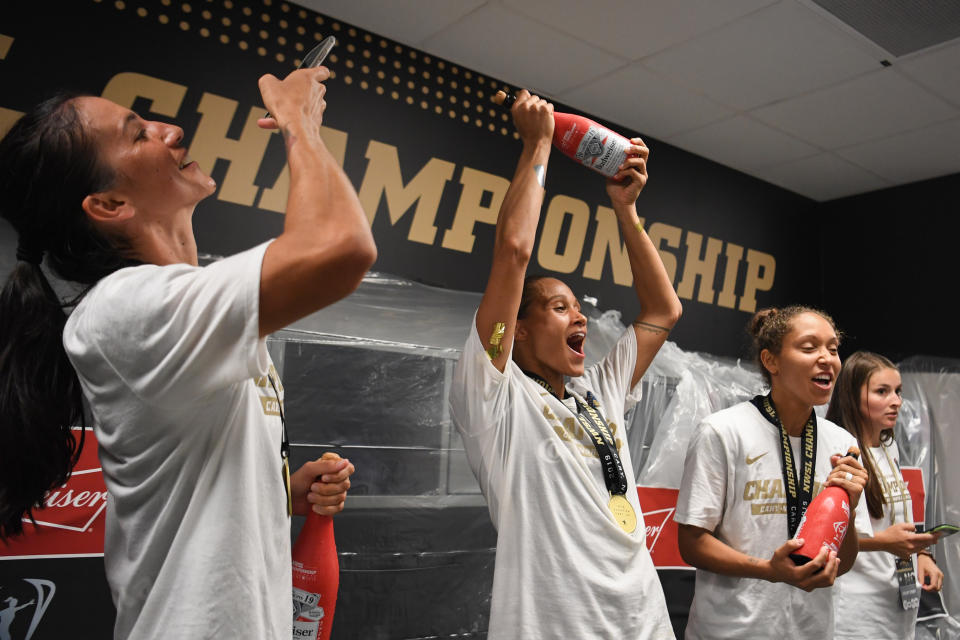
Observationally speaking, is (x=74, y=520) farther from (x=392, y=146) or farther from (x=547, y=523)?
(x=392, y=146)

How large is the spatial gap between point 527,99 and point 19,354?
1.16 m

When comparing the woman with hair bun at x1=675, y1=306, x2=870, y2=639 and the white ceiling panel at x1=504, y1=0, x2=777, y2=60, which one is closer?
the woman with hair bun at x1=675, y1=306, x2=870, y2=639

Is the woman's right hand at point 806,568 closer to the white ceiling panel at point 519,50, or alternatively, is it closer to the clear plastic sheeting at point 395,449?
the clear plastic sheeting at point 395,449

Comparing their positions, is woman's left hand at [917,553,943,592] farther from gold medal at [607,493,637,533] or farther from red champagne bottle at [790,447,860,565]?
gold medal at [607,493,637,533]

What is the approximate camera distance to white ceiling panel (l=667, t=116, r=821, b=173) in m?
3.60

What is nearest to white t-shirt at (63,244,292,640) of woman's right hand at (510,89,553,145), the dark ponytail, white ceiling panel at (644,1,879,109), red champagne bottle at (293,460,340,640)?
the dark ponytail

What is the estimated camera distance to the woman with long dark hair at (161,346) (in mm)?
828

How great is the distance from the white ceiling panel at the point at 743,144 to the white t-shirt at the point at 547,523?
2.52 meters

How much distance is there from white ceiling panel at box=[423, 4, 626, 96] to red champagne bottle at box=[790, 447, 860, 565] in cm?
197

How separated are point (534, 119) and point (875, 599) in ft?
6.65

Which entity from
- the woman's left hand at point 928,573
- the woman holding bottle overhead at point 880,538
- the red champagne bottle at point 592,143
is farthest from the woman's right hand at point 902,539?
the red champagne bottle at point 592,143

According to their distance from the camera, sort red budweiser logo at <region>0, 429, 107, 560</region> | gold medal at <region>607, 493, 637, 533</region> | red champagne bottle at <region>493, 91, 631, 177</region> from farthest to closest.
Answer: red budweiser logo at <region>0, 429, 107, 560</region>
red champagne bottle at <region>493, 91, 631, 177</region>
gold medal at <region>607, 493, 637, 533</region>

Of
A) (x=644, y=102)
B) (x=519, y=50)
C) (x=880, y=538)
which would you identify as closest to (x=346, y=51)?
(x=519, y=50)

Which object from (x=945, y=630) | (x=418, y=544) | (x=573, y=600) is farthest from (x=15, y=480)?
(x=945, y=630)
